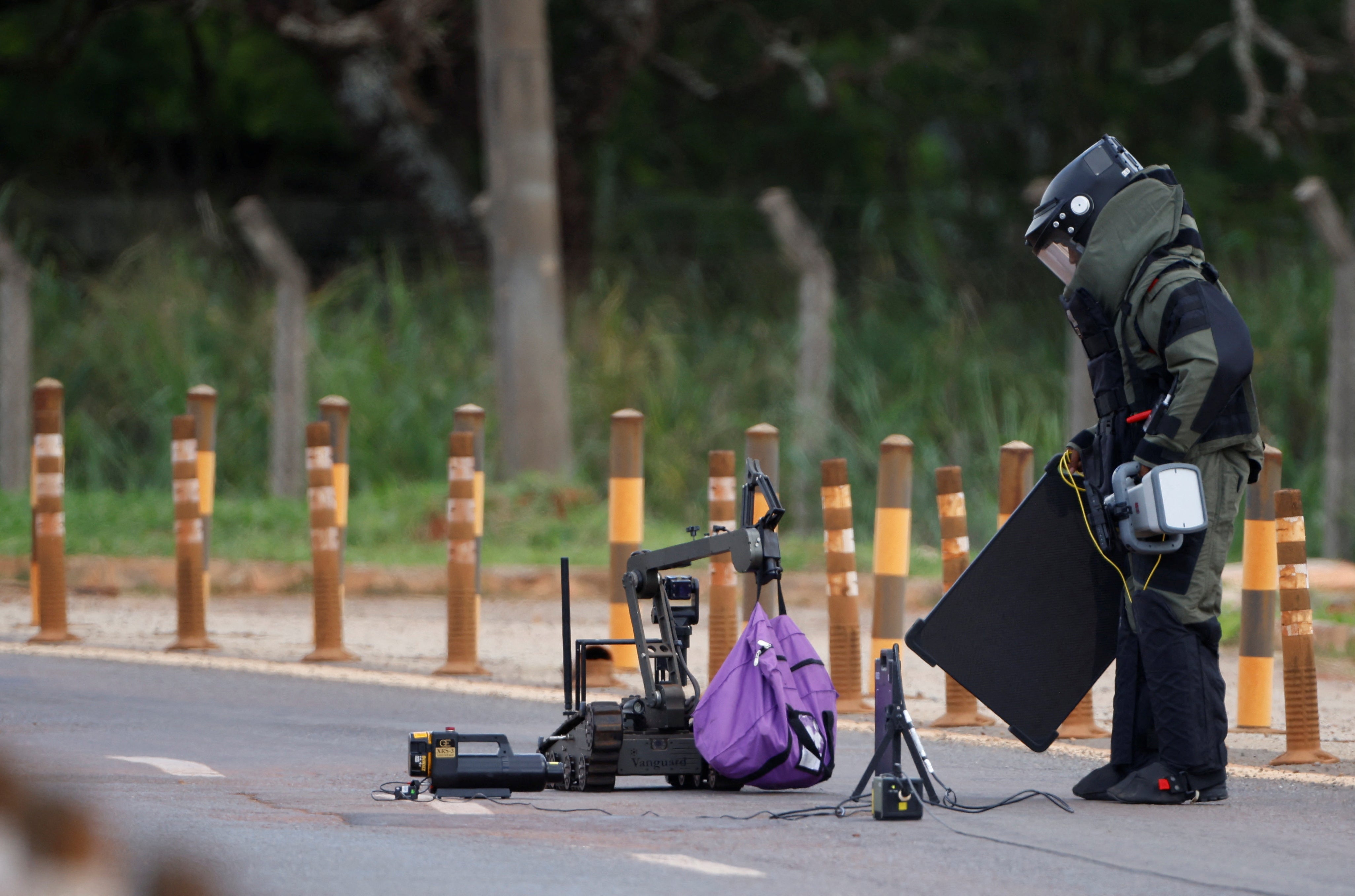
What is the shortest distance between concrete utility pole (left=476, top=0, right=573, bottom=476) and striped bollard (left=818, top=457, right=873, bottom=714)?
→ 6.80 metres

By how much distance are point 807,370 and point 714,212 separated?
668 cm

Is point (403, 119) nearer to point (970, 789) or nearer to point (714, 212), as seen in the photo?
Answer: point (714, 212)

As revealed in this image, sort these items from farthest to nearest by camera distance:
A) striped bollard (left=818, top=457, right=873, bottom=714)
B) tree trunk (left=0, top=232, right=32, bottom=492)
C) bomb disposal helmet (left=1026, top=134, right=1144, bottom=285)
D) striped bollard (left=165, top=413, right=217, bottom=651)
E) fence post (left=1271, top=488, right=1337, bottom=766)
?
tree trunk (left=0, top=232, right=32, bottom=492), striped bollard (left=165, top=413, right=217, bottom=651), striped bollard (left=818, top=457, right=873, bottom=714), fence post (left=1271, top=488, right=1337, bottom=766), bomb disposal helmet (left=1026, top=134, right=1144, bottom=285)

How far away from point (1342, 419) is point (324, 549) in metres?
7.03

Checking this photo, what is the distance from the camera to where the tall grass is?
46.1 ft

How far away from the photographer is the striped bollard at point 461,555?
7.88 metres

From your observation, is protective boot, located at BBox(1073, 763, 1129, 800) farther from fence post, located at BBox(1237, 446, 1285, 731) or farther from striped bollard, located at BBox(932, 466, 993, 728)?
striped bollard, located at BBox(932, 466, 993, 728)

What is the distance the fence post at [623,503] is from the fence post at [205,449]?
2174 millimetres

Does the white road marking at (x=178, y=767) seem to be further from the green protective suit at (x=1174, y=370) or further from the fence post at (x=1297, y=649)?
the fence post at (x=1297, y=649)

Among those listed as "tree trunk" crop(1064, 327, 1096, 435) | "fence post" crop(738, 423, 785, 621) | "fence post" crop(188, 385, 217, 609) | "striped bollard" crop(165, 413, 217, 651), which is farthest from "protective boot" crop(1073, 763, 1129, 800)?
"tree trunk" crop(1064, 327, 1096, 435)

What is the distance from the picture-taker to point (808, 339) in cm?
1332

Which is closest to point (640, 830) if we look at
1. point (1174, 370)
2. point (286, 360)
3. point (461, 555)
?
point (1174, 370)

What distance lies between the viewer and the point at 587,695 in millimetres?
7340

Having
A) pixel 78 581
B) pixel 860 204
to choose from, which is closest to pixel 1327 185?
pixel 860 204
